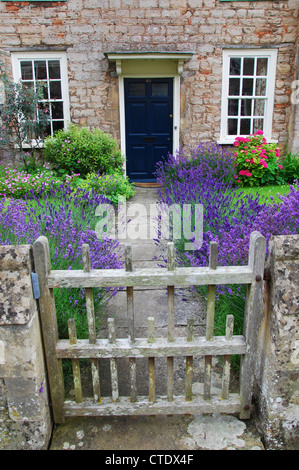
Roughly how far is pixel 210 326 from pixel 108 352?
57 cm

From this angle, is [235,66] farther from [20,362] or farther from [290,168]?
[20,362]

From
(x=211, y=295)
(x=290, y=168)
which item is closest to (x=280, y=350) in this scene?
(x=211, y=295)

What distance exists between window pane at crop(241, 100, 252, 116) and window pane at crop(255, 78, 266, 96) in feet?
0.95

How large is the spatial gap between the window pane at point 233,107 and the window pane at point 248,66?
27.1 inches

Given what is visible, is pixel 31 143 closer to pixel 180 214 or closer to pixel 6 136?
pixel 6 136

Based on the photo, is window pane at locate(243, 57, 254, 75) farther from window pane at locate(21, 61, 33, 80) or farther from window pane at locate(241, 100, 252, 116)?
window pane at locate(21, 61, 33, 80)

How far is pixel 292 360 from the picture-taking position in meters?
1.85

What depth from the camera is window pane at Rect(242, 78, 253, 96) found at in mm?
8805

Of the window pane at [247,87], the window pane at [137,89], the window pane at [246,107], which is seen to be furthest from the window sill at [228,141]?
the window pane at [137,89]

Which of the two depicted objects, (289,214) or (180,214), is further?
(180,214)

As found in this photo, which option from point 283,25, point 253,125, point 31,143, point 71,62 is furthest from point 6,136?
point 283,25

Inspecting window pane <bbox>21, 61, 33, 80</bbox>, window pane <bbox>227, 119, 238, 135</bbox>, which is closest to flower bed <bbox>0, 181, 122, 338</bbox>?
window pane <bbox>21, 61, 33, 80</bbox>

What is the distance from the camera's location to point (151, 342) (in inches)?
78.6

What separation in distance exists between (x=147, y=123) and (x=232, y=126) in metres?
2.12
